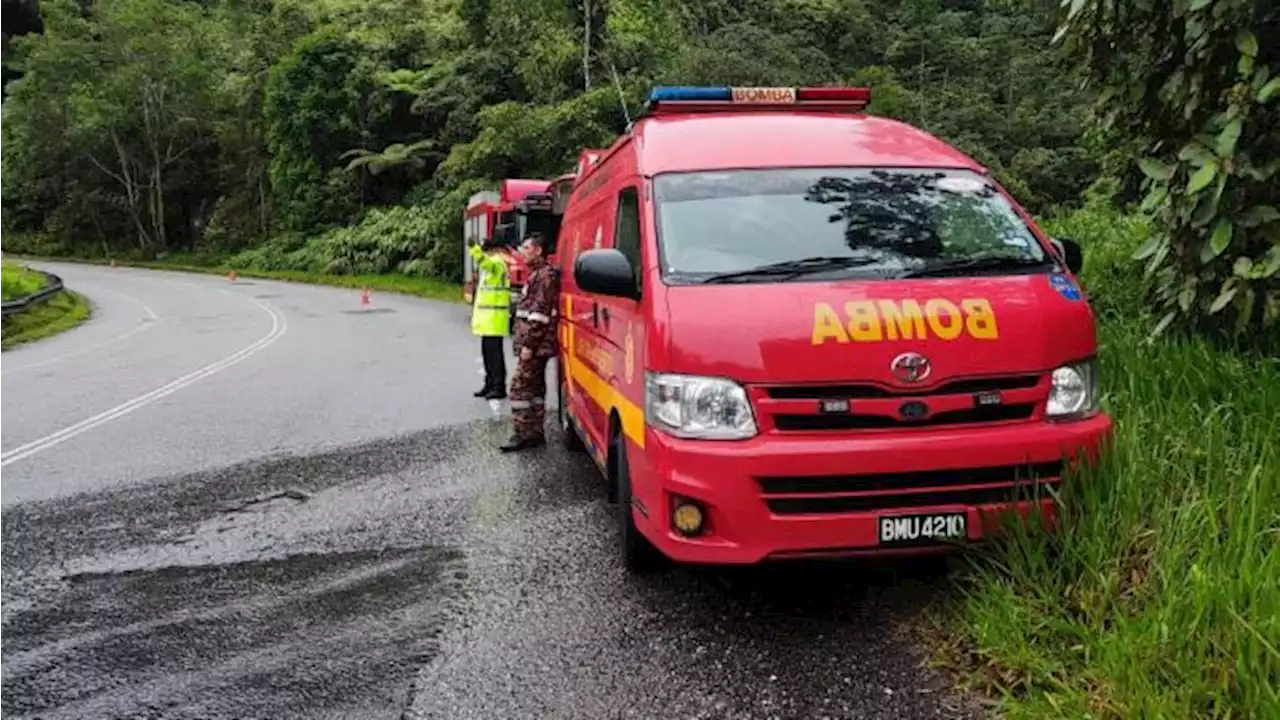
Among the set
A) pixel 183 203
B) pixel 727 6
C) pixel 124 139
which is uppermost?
pixel 727 6

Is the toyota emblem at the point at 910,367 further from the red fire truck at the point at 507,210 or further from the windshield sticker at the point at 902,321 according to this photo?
the red fire truck at the point at 507,210

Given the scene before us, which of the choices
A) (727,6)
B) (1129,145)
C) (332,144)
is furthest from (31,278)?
(1129,145)

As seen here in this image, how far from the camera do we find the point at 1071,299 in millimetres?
4586

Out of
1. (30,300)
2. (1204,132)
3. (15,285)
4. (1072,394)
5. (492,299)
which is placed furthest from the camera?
(15,285)

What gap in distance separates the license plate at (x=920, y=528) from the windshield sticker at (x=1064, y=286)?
111 cm

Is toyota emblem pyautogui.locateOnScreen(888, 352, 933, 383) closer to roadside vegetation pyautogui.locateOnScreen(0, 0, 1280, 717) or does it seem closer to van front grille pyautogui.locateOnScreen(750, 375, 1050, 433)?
van front grille pyautogui.locateOnScreen(750, 375, 1050, 433)

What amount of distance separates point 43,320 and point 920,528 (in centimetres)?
2443

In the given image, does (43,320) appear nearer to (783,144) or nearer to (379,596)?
(379,596)

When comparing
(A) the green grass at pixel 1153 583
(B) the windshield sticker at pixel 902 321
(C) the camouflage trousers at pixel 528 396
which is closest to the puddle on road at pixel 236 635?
(B) the windshield sticker at pixel 902 321

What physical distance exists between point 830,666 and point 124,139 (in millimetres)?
56429

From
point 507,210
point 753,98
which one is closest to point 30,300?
point 507,210

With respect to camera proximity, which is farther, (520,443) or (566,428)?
(566,428)

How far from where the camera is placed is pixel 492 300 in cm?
1044

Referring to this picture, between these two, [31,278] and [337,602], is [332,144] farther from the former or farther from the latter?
[337,602]
